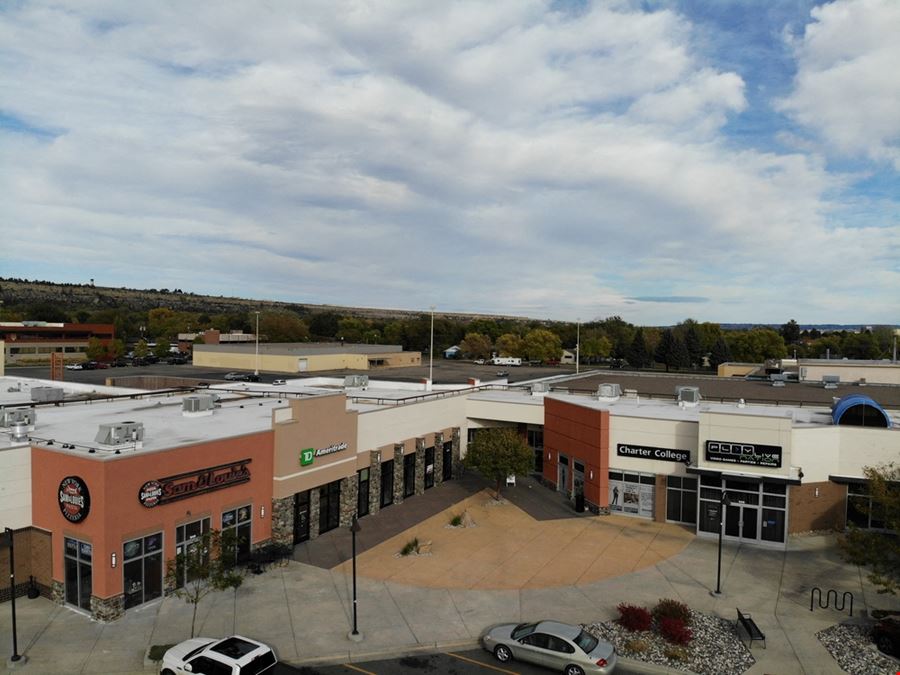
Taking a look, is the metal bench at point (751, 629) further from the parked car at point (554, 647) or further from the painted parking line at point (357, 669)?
the painted parking line at point (357, 669)

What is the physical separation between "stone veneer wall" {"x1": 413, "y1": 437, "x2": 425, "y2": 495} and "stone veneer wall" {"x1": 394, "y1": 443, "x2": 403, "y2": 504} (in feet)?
6.02

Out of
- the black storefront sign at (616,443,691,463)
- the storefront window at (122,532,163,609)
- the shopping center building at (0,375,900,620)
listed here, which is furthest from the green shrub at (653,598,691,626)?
the storefront window at (122,532,163,609)

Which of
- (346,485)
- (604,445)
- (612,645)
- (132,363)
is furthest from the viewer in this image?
(132,363)

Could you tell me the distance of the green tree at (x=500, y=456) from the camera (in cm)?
3553

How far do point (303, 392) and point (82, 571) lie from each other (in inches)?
911

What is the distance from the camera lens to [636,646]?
19312mm

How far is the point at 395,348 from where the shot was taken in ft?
374

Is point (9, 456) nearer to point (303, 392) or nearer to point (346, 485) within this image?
point (346, 485)

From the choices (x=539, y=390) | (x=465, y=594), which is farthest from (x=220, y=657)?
(x=539, y=390)

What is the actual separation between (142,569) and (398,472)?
16107 millimetres

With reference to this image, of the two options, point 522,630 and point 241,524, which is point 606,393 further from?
point 241,524

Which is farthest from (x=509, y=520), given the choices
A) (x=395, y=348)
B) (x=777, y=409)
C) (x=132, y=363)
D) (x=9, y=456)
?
(x=132, y=363)

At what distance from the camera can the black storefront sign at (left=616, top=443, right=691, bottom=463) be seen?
33156 millimetres

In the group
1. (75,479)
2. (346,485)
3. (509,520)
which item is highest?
(75,479)
